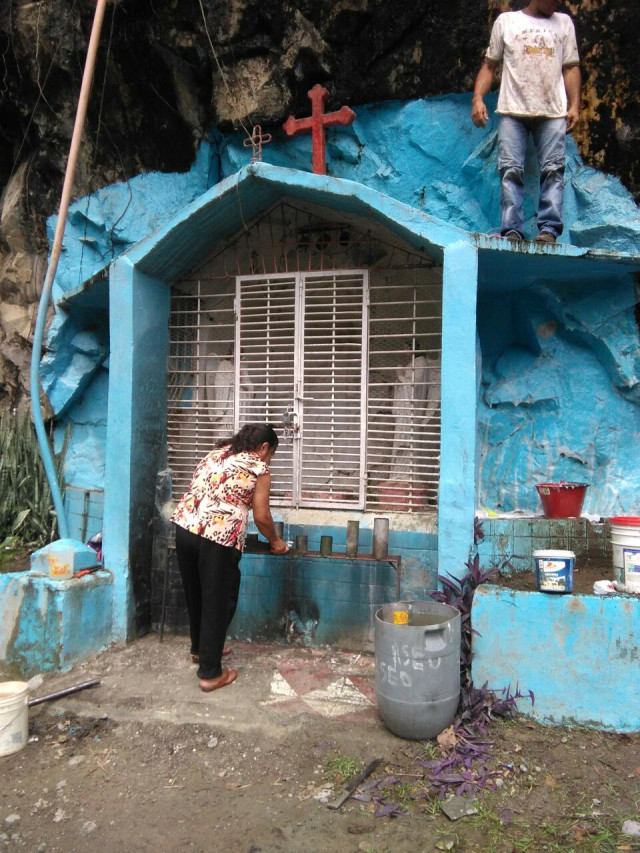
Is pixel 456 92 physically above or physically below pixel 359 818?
above

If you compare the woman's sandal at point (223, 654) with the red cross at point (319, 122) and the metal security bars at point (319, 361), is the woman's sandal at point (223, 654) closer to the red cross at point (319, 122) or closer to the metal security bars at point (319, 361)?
the metal security bars at point (319, 361)

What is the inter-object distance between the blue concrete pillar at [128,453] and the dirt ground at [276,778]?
0.84 metres

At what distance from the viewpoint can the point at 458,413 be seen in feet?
13.9

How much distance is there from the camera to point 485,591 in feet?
12.7

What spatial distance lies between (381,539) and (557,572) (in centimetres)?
122

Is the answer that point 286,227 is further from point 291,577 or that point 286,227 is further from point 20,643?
point 20,643

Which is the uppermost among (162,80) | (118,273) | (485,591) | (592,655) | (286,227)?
(162,80)

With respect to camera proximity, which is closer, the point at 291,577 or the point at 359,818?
the point at 359,818

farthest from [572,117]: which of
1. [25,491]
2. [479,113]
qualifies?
[25,491]

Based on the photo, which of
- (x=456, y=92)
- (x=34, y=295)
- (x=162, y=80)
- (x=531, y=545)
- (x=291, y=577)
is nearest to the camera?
(x=531, y=545)

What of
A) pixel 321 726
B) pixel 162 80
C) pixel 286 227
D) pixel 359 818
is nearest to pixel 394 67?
pixel 286 227

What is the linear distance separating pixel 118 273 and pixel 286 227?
1486 millimetres

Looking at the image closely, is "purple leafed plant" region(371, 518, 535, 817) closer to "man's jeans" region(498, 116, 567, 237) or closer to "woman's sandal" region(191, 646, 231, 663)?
"woman's sandal" region(191, 646, 231, 663)

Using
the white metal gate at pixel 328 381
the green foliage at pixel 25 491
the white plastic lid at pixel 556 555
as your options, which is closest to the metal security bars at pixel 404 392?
the white metal gate at pixel 328 381
